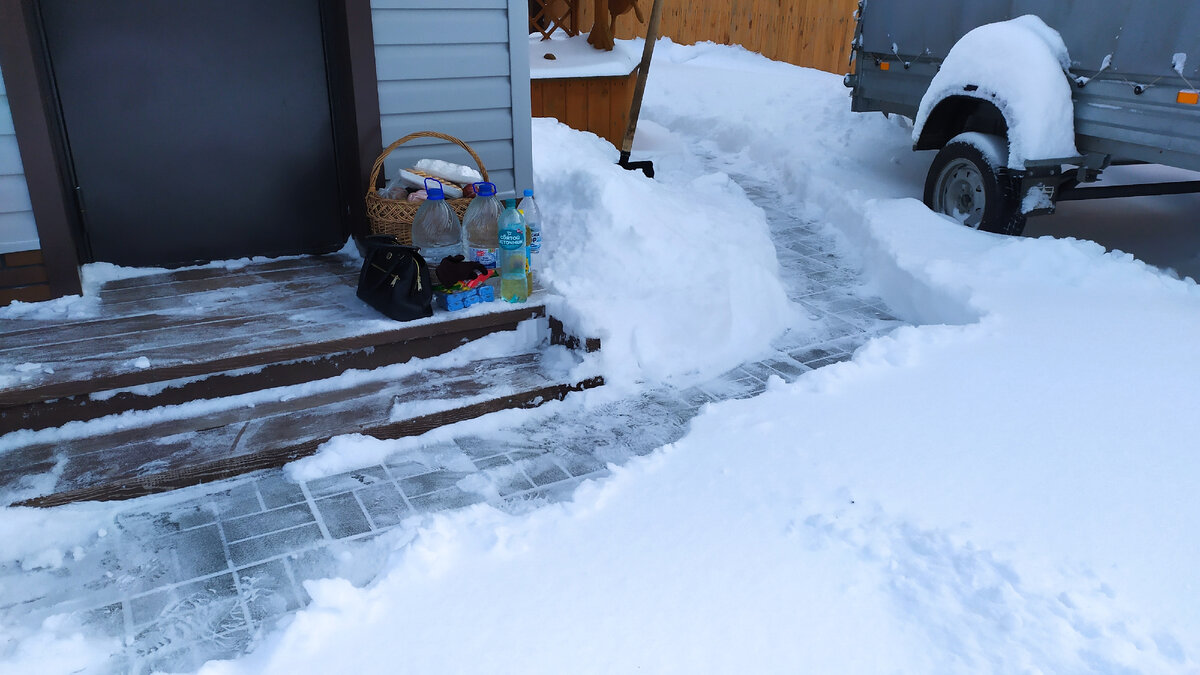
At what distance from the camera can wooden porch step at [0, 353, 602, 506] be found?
8.78 ft

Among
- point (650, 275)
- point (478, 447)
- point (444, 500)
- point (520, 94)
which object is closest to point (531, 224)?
point (650, 275)

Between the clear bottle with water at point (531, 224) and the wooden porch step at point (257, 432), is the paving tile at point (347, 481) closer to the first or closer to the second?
the wooden porch step at point (257, 432)

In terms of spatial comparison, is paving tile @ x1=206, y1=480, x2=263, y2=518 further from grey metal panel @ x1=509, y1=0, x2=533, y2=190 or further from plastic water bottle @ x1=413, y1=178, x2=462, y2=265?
grey metal panel @ x1=509, y1=0, x2=533, y2=190

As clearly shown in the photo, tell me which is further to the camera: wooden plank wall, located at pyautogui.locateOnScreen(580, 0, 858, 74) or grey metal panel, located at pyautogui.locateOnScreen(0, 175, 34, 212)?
wooden plank wall, located at pyautogui.locateOnScreen(580, 0, 858, 74)

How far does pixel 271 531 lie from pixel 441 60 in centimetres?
255

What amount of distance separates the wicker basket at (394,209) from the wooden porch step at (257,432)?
789 mm

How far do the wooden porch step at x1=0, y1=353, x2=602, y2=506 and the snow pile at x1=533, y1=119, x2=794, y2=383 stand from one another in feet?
1.09

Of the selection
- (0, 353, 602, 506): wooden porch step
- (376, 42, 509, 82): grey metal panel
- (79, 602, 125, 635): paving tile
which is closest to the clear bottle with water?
(0, 353, 602, 506): wooden porch step

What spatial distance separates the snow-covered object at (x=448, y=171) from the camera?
4.07 metres

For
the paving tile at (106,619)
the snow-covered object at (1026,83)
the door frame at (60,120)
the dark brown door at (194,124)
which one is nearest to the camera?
the paving tile at (106,619)

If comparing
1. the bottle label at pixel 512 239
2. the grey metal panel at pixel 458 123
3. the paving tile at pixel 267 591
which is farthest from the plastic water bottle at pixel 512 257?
the paving tile at pixel 267 591

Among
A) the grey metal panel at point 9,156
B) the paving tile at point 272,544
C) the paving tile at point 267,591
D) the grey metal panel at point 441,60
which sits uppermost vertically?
the grey metal panel at point 441,60

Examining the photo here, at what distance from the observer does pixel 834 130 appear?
24.3 feet

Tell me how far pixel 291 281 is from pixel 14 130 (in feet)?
4.09
